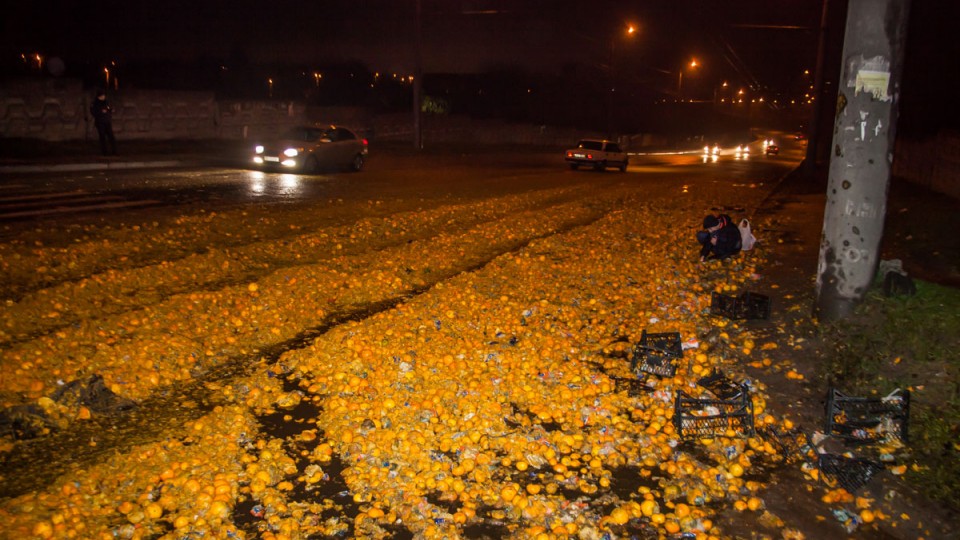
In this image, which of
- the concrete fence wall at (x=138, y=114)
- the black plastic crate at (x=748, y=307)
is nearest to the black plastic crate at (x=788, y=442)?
the black plastic crate at (x=748, y=307)

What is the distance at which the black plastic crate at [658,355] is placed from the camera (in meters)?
5.79

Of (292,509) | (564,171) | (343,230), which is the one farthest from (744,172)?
(292,509)

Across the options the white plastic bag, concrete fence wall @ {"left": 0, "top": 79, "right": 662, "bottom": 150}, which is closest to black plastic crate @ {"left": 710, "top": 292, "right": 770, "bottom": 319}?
the white plastic bag

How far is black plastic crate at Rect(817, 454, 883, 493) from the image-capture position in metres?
4.11

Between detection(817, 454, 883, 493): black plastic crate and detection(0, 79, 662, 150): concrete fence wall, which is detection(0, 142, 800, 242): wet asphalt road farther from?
detection(817, 454, 883, 493): black plastic crate

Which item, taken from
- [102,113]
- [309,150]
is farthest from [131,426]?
[102,113]

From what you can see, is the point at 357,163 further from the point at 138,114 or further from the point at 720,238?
the point at 720,238

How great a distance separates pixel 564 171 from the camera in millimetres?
29516

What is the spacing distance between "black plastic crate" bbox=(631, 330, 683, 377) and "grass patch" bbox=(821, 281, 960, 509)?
4.21ft

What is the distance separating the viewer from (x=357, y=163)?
78.5 ft

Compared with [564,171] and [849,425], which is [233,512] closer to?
[849,425]

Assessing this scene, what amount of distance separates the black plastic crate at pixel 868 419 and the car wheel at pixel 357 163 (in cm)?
2093

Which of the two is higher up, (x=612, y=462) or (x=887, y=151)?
(x=887, y=151)

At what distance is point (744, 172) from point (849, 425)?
1241 inches
